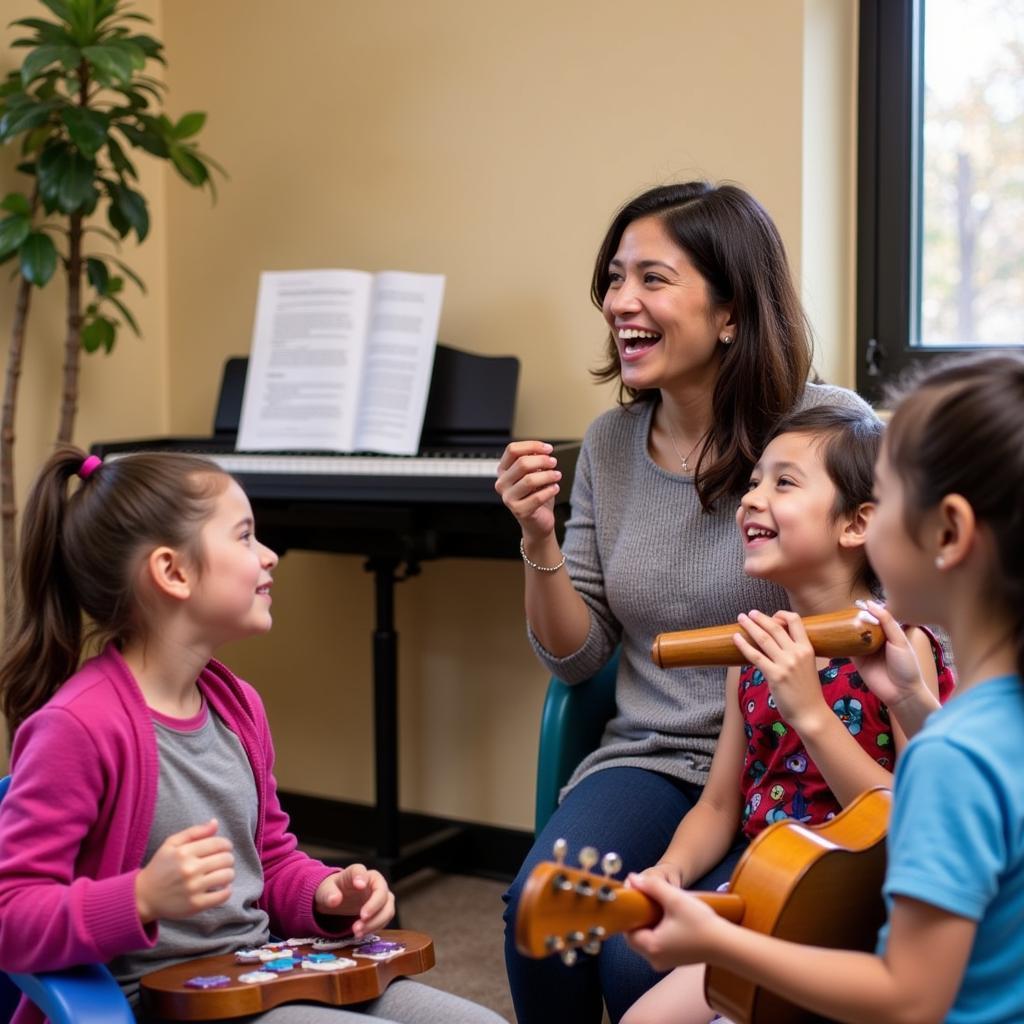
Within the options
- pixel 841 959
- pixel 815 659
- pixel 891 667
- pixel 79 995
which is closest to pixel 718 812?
pixel 815 659

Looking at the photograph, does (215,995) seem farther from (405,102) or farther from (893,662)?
(405,102)

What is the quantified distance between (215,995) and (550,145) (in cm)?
202

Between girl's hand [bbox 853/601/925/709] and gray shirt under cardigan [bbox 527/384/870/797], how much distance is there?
1.37 feet

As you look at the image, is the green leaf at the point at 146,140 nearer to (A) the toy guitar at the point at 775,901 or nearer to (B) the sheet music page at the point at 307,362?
(B) the sheet music page at the point at 307,362

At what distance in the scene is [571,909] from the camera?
3.20 feet

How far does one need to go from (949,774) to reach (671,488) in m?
0.95

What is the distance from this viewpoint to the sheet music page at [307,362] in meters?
2.80

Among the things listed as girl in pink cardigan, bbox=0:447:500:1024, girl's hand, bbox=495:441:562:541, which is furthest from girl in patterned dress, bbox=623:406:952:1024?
girl in pink cardigan, bbox=0:447:500:1024

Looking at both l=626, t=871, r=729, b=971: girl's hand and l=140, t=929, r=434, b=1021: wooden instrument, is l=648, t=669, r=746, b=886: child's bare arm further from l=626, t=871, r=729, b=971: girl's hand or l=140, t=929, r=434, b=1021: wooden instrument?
l=626, t=871, r=729, b=971: girl's hand

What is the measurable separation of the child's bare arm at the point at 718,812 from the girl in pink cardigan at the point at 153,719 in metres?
0.34

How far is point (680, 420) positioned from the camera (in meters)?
1.90

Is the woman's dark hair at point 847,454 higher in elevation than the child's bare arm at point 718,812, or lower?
higher

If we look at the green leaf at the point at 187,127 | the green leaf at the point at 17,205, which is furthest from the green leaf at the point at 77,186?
the green leaf at the point at 187,127

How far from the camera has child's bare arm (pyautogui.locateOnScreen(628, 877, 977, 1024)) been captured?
927mm
